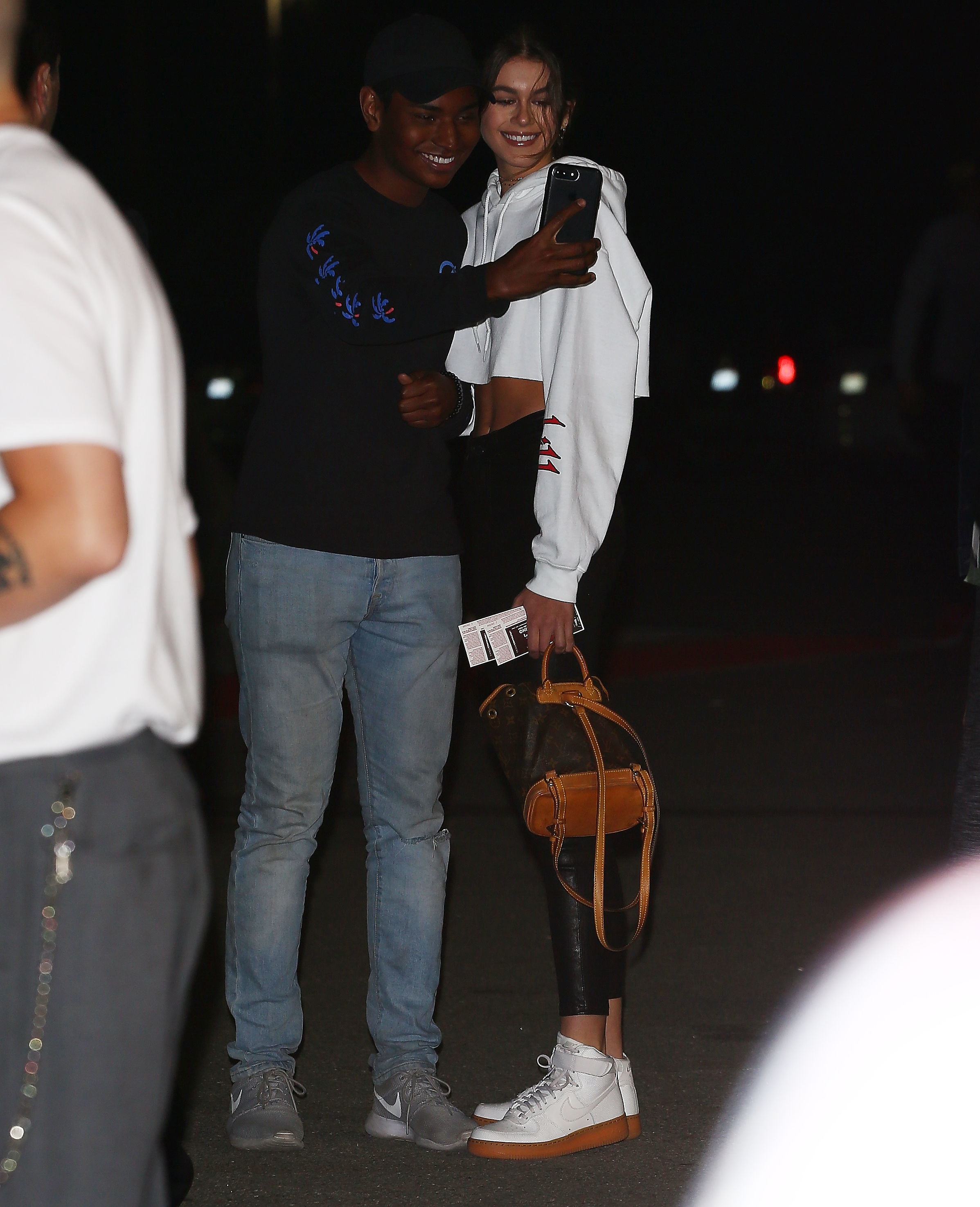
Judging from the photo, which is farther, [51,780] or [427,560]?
[427,560]

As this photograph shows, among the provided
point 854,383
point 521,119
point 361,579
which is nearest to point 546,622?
point 361,579

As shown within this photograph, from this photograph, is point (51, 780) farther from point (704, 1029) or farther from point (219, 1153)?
point (704, 1029)

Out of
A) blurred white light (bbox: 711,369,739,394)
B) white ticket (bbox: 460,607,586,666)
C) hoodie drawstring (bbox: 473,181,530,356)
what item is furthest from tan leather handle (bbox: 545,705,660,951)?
blurred white light (bbox: 711,369,739,394)

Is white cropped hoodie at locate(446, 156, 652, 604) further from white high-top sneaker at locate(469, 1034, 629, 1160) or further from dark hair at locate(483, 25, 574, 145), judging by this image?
white high-top sneaker at locate(469, 1034, 629, 1160)

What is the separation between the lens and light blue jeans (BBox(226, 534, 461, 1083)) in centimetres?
347

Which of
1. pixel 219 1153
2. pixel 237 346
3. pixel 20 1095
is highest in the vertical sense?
pixel 20 1095

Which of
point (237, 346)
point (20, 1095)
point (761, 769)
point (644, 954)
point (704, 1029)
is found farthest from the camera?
point (237, 346)

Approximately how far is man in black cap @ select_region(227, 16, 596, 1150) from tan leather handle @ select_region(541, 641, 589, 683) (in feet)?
0.81

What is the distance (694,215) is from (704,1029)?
54959 mm

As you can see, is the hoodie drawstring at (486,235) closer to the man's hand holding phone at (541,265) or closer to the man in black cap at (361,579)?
the man in black cap at (361,579)

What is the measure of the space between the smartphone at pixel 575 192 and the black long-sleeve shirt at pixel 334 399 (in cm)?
28

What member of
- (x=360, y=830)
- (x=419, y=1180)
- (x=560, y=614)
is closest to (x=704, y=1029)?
(x=419, y=1180)

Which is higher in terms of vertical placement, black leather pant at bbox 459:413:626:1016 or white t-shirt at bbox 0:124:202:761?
white t-shirt at bbox 0:124:202:761

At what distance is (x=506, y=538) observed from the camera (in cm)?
354
